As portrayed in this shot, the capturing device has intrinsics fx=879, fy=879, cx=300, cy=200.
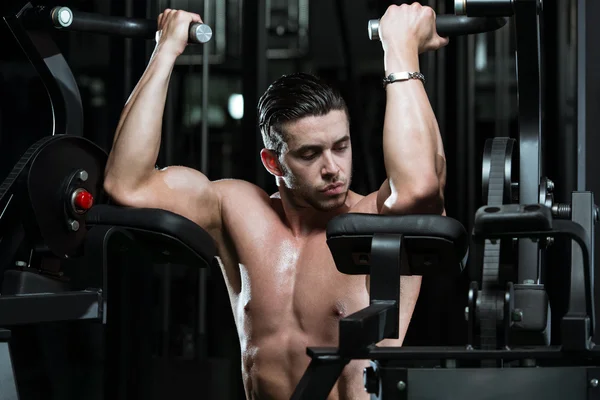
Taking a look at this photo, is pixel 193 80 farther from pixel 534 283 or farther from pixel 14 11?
pixel 534 283

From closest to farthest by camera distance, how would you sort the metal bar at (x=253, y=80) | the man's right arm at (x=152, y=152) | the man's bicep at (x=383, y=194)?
the man's bicep at (x=383, y=194) < the man's right arm at (x=152, y=152) < the metal bar at (x=253, y=80)

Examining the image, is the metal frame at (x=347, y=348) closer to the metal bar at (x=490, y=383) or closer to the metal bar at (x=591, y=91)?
the metal bar at (x=490, y=383)

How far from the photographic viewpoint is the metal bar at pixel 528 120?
1.94 metres

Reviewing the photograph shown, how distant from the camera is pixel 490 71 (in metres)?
3.47

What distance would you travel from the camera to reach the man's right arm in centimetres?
229

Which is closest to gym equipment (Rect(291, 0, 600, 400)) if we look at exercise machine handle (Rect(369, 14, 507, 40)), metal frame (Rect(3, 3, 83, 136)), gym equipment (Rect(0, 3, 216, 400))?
exercise machine handle (Rect(369, 14, 507, 40))

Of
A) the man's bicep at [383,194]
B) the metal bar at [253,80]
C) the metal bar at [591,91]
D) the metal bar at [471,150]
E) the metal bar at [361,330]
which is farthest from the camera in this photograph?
the metal bar at [253,80]

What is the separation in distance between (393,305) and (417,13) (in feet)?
2.52

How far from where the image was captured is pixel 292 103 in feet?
7.51

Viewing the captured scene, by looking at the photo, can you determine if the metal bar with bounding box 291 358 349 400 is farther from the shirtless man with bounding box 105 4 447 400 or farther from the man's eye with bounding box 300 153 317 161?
the man's eye with bounding box 300 153 317 161

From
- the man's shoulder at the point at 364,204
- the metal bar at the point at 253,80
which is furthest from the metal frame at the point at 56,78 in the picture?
the metal bar at the point at 253,80

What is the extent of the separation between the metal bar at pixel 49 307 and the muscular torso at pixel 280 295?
482 mm

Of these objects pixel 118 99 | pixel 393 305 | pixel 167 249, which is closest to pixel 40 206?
pixel 167 249

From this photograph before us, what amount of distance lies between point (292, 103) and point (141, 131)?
41cm
